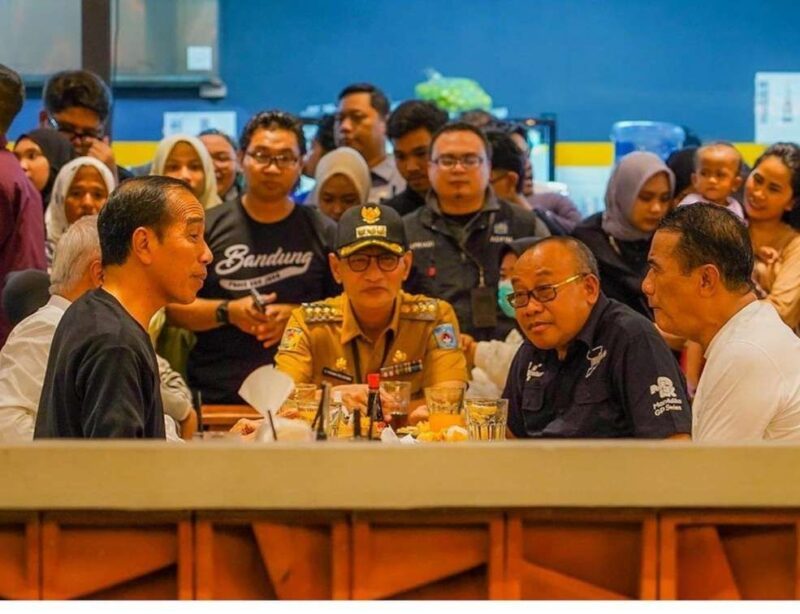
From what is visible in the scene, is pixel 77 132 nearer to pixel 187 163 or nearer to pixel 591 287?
pixel 187 163

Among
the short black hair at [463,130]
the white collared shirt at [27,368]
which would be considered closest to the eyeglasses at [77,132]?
the short black hair at [463,130]

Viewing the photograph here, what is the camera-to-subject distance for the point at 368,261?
371 cm

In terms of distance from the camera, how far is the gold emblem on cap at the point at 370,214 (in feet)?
12.2

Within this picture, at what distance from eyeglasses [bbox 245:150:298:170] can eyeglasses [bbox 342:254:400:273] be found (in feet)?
2.26

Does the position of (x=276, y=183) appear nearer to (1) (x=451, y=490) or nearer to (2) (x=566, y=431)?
(2) (x=566, y=431)

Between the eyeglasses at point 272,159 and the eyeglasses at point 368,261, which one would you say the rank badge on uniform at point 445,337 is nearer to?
the eyeglasses at point 368,261

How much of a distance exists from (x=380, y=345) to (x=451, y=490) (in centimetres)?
216

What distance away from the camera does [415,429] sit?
10.5ft

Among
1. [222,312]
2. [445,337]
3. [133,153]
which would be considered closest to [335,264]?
[445,337]

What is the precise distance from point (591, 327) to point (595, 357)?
75 millimetres

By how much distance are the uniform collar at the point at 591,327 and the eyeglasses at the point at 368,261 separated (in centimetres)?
69

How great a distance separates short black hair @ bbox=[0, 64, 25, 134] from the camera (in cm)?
397

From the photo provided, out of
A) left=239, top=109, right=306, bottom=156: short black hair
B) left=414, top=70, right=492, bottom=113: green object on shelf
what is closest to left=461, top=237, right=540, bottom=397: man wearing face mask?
left=239, top=109, right=306, bottom=156: short black hair

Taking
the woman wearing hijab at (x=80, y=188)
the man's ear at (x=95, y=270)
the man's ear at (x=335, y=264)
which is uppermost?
the woman wearing hijab at (x=80, y=188)
